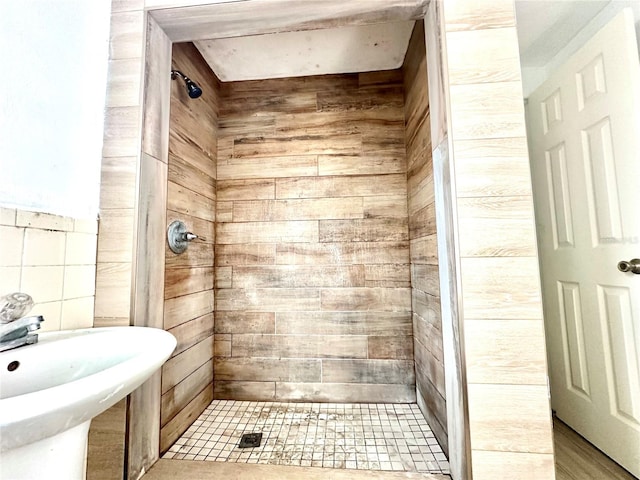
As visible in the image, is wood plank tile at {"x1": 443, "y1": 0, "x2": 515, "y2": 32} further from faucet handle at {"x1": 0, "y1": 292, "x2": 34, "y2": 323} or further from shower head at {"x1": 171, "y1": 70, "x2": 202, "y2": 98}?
faucet handle at {"x1": 0, "y1": 292, "x2": 34, "y2": 323}

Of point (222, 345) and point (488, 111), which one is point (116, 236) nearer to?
point (222, 345)

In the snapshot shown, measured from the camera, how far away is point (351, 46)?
5.82ft

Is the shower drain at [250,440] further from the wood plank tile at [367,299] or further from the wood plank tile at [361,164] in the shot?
the wood plank tile at [361,164]

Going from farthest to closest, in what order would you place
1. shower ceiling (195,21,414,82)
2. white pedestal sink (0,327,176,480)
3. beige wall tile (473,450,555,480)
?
shower ceiling (195,21,414,82) → beige wall tile (473,450,555,480) → white pedestal sink (0,327,176,480)

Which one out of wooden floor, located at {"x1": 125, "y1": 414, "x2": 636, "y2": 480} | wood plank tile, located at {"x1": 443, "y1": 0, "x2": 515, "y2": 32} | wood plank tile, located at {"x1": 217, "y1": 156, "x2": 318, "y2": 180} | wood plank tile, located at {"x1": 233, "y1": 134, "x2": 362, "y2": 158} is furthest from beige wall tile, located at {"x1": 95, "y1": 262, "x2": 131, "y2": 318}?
wood plank tile, located at {"x1": 443, "y1": 0, "x2": 515, "y2": 32}

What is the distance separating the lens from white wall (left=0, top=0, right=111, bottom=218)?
35.6 inches

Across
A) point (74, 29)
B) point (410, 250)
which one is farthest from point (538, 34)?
point (74, 29)

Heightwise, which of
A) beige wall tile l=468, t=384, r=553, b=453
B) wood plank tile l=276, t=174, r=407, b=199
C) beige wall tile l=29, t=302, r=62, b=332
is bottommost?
beige wall tile l=468, t=384, r=553, b=453

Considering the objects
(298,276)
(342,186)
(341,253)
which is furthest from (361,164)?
(298,276)

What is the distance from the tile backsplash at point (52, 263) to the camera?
2.92 ft

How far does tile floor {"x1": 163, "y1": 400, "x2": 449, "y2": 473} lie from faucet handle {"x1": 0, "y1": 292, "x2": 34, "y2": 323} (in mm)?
921

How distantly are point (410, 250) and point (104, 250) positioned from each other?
159cm

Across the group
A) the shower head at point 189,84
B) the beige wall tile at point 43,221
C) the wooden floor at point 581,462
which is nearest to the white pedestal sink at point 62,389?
the beige wall tile at point 43,221

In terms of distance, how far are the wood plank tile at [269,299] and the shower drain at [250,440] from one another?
686 millimetres
